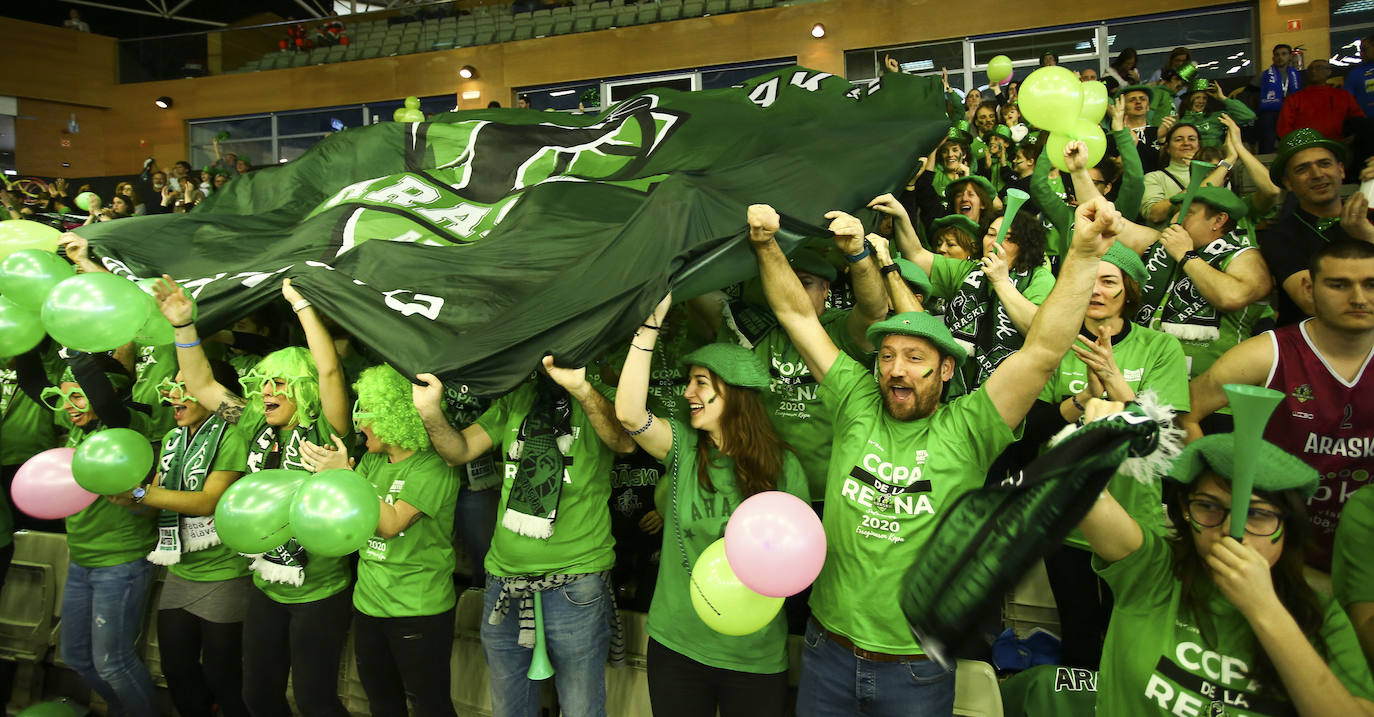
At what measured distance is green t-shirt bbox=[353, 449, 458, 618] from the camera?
9.23 ft

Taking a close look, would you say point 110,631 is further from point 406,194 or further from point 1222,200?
point 1222,200

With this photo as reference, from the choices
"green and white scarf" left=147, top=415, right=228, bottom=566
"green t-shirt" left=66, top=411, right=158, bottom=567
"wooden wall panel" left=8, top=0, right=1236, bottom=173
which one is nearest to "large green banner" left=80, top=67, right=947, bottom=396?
"green and white scarf" left=147, top=415, right=228, bottom=566

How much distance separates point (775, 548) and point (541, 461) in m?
1.03

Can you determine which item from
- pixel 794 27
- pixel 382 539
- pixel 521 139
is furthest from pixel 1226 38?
pixel 382 539

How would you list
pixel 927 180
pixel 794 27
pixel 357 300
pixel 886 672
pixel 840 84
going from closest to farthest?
pixel 886 672
pixel 357 300
pixel 840 84
pixel 927 180
pixel 794 27

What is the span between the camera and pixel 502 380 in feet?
7.34

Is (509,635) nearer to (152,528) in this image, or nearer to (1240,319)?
(152,528)

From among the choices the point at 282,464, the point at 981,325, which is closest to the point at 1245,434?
the point at 981,325

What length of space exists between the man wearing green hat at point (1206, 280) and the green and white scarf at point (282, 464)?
3.40 m

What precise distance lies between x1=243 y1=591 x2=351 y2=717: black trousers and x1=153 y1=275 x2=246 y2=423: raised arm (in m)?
0.75

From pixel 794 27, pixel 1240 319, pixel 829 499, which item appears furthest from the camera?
pixel 794 27

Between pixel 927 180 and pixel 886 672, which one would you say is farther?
pixel 927 180

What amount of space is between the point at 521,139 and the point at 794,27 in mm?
9218

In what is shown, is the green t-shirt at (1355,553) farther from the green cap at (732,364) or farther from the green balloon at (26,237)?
the green balloon at (26,237)
